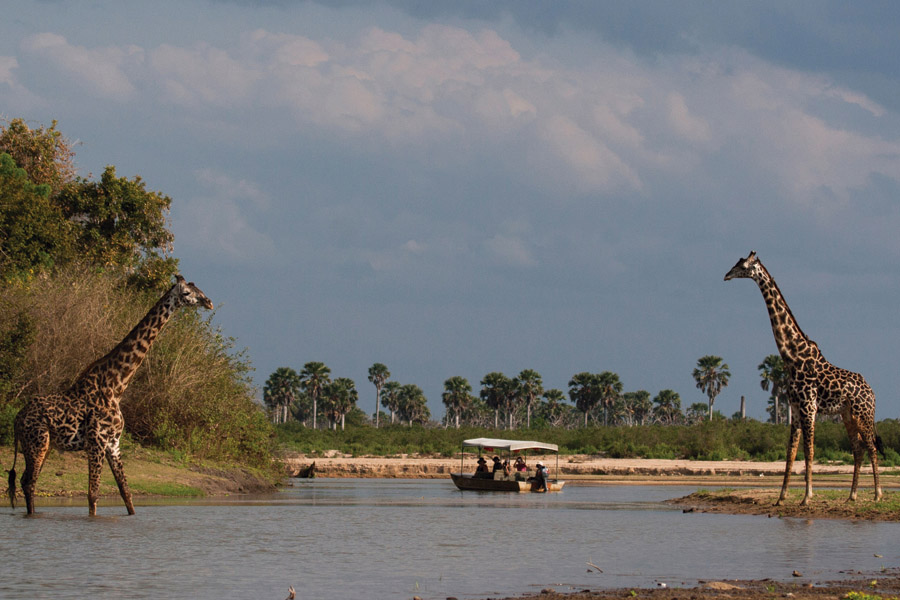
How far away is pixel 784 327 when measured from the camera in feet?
85.0

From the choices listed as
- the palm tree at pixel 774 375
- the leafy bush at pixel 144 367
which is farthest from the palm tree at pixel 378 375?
the leafy bush at pixel 144 367

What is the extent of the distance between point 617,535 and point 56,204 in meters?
29.6

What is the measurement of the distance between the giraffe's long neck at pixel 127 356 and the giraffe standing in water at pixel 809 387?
44.1 feet

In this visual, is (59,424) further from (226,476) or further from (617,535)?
(226,476)

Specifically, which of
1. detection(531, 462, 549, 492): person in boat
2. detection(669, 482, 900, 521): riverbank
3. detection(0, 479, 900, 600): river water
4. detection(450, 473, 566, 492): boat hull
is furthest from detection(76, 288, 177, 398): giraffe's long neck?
detection(450, 473, 566, 492): boat hull

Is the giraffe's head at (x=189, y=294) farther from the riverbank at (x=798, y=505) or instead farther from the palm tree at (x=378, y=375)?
the palm tree at (x=378, y=375)

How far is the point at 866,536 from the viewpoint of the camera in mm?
19375

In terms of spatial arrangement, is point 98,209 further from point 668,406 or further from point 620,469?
point 668,406

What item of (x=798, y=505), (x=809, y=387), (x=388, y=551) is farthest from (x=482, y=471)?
(x=388, y=551)

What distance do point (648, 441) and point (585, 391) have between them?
4934cm

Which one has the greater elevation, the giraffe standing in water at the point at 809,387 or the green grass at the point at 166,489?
the giraffe standing in water at the point at 809,387

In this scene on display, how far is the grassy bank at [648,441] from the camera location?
71.4m

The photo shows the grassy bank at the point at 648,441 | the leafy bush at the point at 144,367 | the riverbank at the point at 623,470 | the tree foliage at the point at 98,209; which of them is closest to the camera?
the leafy bush at the point at 144,367

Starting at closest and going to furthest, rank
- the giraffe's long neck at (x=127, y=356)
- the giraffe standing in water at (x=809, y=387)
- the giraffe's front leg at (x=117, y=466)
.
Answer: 1. the giraffe's front leg at (x=117, y=466)
2. the giraffe's long neck at (x=127, y=356)
3. the giraffe standing in water at (x=809, y=387)
